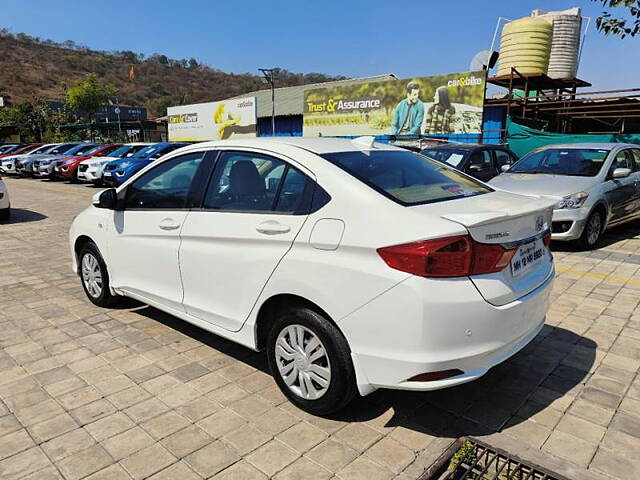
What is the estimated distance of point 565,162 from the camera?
7.92m

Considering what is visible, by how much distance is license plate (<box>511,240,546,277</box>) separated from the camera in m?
2.68

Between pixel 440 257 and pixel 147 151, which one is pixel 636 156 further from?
pixel 147 151

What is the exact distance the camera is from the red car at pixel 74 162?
18.8m

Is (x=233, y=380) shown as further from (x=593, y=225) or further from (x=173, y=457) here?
(x=593, y=225)

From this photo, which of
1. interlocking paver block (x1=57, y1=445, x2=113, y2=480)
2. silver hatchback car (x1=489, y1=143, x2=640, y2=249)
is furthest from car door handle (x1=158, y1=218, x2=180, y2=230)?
silver hatchback car (x1=489, y1=143, x2=640, y2=249)

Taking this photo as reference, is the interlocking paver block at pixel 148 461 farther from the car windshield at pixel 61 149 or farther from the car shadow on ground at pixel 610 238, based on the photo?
the car windshield at pixel 61 149

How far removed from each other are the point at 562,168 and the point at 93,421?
Answer: 7.66 meters

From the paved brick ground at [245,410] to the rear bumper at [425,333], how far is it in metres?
0.47

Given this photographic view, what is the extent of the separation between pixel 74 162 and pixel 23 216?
881 cm

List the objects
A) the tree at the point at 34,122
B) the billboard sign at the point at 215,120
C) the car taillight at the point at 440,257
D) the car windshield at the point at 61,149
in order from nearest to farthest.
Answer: the car taillight at the point at 440,257, the car windshield at the point at 61,149, the billboard sign at the point at 215,120, the tree at the point at 34,122

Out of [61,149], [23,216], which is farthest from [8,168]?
[23,216]

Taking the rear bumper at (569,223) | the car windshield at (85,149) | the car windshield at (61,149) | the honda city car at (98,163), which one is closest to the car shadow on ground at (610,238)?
the rear bumper at (569,223)

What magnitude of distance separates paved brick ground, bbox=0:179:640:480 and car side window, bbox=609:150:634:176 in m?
3.89

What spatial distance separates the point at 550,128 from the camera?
20.6m
